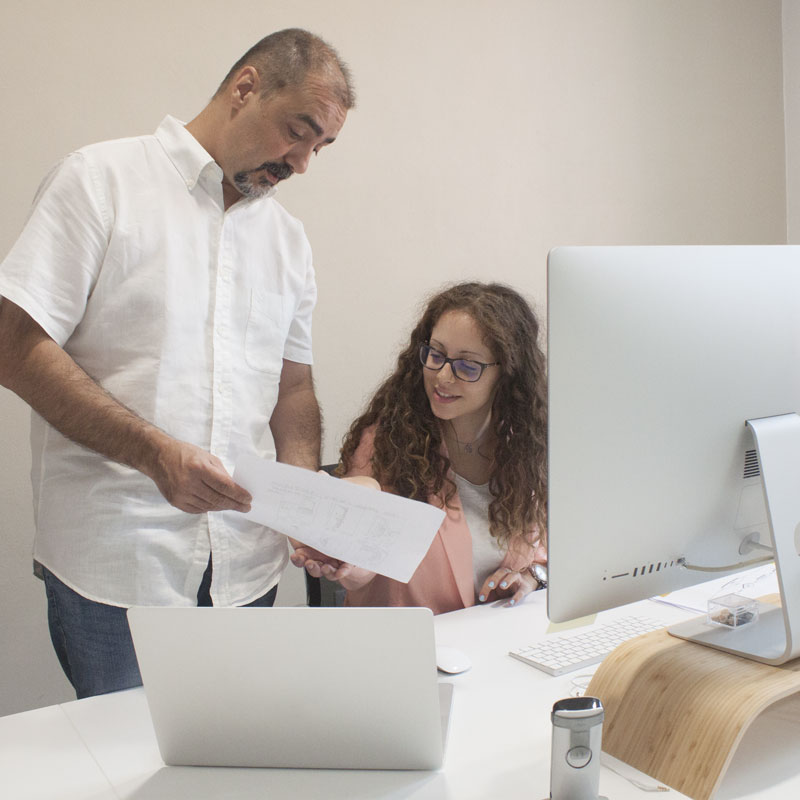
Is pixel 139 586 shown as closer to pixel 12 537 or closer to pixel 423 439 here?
pixel 423 439

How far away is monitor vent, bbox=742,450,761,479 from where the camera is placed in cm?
97

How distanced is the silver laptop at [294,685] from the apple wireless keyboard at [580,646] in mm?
361

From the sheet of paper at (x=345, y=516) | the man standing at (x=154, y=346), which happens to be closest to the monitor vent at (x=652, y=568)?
the sheet of paper at (x=345, y=516)

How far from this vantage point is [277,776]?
895 millimetres

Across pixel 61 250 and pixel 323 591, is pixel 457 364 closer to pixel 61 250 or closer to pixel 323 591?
pixel 323 591

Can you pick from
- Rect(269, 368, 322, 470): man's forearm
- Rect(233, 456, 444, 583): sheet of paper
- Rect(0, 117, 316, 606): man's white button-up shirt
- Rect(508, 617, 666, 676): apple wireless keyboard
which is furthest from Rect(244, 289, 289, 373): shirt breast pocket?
Rect(508, 617, 666, 676): apple wireless keyboard

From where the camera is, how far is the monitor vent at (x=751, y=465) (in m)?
0.97

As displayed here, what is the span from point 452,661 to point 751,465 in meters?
0.51

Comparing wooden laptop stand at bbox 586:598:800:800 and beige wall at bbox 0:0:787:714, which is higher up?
beige wall at bbox 0:0:787:714

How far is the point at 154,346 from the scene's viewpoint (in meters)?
1.45

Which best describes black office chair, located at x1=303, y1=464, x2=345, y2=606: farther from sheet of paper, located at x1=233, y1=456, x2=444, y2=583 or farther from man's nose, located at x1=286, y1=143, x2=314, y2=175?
man's nose, located at x1=286, y1=143, x2=314, y2=175

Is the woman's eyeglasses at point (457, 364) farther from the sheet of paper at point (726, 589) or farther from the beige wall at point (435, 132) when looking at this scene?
the beige wall at point (435, 132)

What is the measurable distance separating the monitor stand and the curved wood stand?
21 millimetres

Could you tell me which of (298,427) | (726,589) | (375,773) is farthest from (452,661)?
(298,427)
